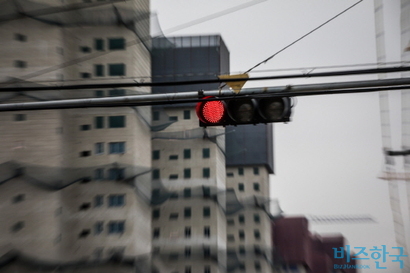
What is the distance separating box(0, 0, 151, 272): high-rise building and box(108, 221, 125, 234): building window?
7cm

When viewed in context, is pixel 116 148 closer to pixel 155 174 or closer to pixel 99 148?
pixel 99 148

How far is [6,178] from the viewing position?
61.7 feet

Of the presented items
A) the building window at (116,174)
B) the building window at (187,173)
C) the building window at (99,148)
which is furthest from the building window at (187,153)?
the building window at (99,148)

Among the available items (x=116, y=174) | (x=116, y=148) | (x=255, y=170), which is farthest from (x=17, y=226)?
(x=255, y=170)

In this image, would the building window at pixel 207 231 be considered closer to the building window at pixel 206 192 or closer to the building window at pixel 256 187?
the building window at pixel 206 192

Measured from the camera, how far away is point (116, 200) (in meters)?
22.2

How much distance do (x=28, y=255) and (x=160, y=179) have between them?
10.2 meters

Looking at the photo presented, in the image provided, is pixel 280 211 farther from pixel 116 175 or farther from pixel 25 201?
pixel 25 201

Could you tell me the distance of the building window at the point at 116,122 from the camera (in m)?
23.0

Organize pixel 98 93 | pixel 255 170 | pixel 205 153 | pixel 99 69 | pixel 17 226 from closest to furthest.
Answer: pixel 17 226, pixel 98 93, pixel 99 69, pixel 205 153, pixel 255 170

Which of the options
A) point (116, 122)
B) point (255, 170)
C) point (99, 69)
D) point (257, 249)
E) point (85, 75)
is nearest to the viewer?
point (116, 122)

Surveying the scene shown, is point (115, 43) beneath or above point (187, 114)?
above

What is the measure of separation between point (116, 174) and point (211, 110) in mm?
18704

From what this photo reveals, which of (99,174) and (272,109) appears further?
(99,174)
